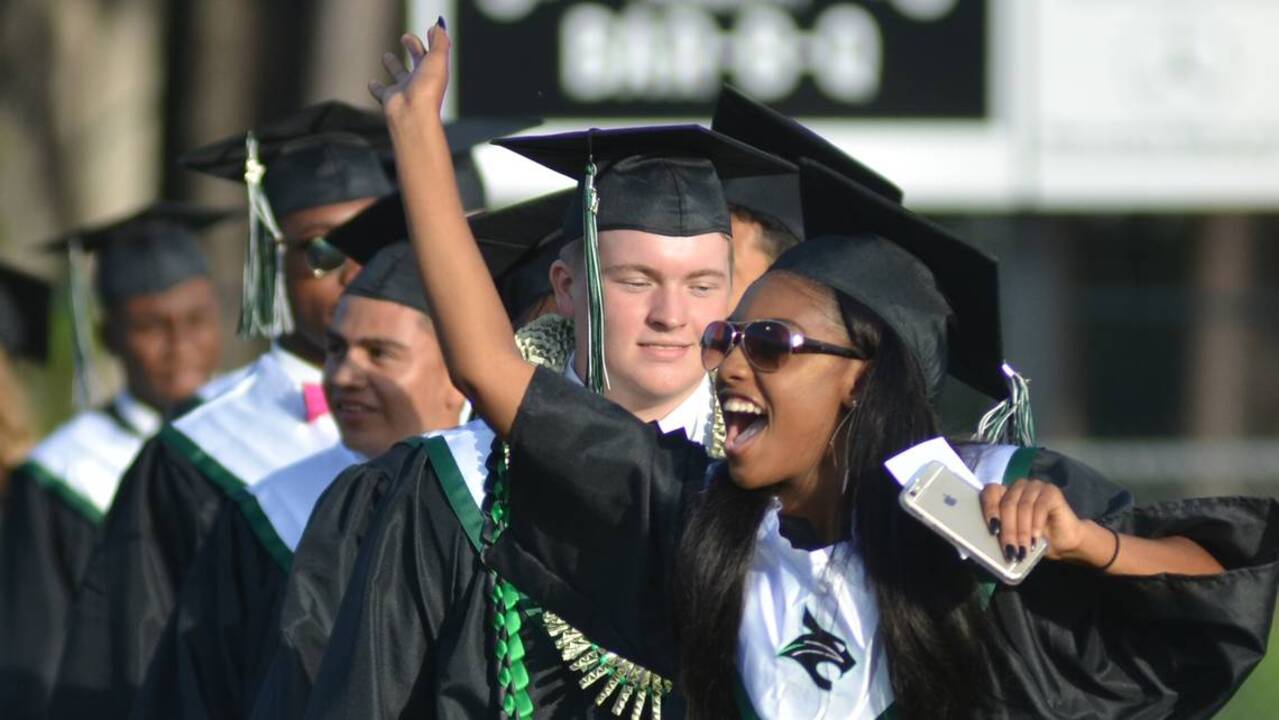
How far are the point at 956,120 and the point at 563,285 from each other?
21.5 ft

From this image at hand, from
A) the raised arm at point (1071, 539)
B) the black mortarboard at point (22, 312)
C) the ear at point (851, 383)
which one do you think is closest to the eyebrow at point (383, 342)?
the ear at point (851, 383)

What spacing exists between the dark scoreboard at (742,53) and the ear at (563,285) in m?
5.77

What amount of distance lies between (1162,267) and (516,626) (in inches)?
434

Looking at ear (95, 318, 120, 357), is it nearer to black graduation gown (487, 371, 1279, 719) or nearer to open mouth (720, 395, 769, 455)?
black graduation gown (487, 371, 1279, 719)

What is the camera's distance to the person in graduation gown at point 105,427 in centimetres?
663

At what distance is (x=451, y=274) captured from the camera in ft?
11.5

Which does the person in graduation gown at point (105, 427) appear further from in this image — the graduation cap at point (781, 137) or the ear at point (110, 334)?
the graduation cap at point (781, 137)

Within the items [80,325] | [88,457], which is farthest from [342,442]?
[80,325]

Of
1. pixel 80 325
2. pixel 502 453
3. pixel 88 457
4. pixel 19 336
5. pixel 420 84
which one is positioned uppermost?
pixel 420 84

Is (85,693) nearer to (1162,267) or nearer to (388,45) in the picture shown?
(388,45)

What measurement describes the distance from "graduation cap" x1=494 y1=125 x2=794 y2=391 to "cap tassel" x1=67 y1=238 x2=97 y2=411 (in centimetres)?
336

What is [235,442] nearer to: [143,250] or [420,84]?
[143,250]


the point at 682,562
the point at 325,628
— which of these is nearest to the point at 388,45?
the point at 325,628

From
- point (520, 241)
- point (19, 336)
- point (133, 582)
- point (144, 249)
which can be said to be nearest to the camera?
point (520, 241)
